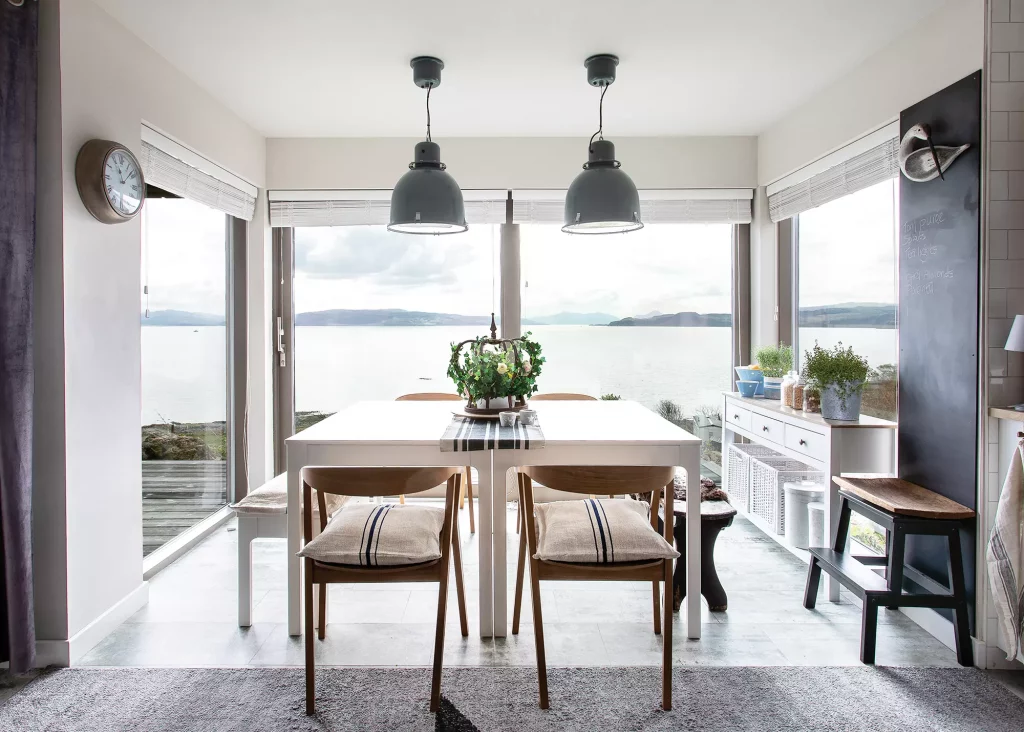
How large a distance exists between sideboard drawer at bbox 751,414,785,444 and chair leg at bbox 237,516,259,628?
2.45 m

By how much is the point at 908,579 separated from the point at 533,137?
10.3 ft

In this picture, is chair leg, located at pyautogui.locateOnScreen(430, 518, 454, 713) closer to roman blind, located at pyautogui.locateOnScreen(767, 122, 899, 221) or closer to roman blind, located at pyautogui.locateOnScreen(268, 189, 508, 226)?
roman blind, located at pyautogui.locateOnScreen(767, 122, 899, 221)

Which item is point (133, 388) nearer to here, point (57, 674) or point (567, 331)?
point (57, 674)

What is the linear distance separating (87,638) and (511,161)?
130 inches

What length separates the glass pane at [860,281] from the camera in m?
3.18

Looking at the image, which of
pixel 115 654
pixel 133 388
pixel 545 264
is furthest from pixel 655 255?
pixel 115 654

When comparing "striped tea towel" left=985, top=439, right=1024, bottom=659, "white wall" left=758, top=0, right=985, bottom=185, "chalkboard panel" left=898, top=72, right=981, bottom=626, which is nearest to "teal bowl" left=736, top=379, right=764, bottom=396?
"chalkboard panel" left=898, top=72, right=981, bottom=626

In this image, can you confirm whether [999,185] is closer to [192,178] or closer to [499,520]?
[499,520]

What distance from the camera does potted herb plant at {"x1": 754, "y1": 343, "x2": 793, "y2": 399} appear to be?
12.1 feet

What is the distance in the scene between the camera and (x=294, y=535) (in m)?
2.43

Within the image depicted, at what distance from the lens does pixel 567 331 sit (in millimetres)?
4469

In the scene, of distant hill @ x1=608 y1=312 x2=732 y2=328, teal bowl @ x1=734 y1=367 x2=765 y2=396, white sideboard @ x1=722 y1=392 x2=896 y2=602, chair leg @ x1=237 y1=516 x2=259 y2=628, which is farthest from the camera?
distant hill @ x1=608 y1=312 x2=732 y2=328

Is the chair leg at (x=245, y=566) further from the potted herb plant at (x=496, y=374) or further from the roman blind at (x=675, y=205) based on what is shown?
the roman blind at (x=675, y=205)

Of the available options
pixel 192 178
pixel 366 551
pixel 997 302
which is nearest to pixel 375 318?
pixel 192 178
